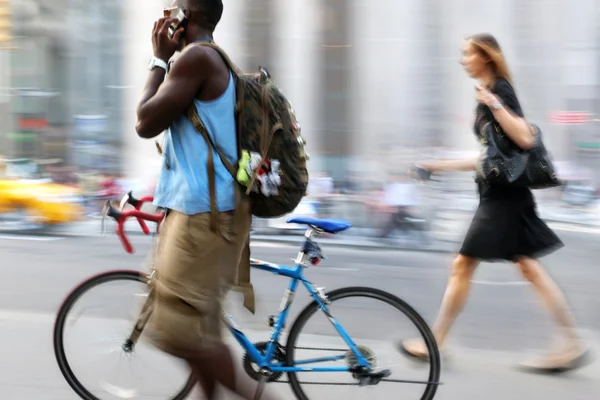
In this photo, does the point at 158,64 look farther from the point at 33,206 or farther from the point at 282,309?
the point at 33,206

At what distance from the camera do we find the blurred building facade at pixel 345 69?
14.7 m

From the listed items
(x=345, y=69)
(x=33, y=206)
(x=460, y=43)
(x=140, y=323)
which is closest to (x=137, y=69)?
(x=345, y=69)

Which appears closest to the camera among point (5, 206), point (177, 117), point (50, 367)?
point (177, 117)

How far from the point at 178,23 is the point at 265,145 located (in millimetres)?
511

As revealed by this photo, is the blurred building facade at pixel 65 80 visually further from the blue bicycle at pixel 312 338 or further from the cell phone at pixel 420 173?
the blue bicycle at pixel 312 338

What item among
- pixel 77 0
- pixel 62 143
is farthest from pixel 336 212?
pixel 77 0

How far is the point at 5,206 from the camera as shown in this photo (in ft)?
39.3

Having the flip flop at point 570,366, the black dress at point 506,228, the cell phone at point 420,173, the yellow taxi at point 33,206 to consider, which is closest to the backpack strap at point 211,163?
the cell phone at point 420,173

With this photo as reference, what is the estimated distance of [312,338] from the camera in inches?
142

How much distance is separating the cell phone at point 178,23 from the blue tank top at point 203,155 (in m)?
0.25

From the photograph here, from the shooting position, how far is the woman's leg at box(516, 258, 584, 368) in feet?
14.7

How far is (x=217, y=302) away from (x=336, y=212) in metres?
9.82

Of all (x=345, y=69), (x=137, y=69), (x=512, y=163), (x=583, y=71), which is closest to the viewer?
(x=512, y=163)

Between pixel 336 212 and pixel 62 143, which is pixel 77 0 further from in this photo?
pixel 336 212
